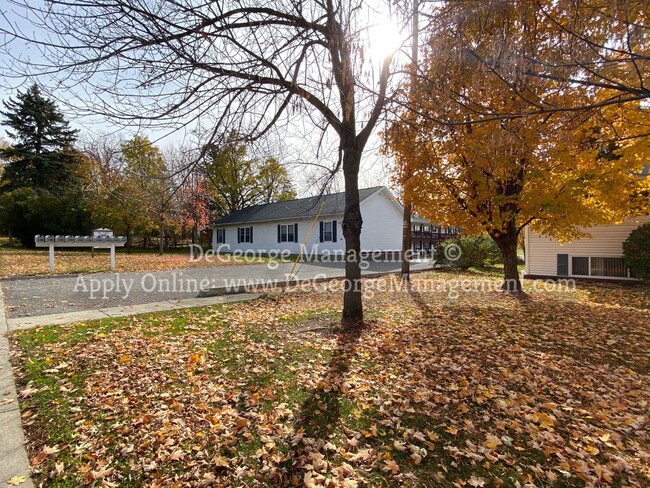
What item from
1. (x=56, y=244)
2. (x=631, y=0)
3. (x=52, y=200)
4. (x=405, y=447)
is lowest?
(x=405, y=447)

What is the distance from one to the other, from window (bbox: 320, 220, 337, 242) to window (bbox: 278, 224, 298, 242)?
2759 mm

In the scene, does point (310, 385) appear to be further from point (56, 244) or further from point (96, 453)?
point (56, 244)

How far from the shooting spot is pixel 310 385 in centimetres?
355

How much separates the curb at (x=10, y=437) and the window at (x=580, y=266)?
589 inches

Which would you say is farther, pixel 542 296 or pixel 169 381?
Answer: pixel 542 296

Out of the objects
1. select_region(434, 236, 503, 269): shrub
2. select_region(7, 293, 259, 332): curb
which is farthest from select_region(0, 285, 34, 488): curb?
select_region(434, 236, 503, 269): shrub

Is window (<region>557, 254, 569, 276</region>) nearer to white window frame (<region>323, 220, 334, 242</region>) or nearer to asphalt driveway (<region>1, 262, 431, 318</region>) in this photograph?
asphalt driveway (<region>1, 262, 431, 318</region>)

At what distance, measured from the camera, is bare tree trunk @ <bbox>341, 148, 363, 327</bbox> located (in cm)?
558

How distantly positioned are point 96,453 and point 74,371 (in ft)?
5.58

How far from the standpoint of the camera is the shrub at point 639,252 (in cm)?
977

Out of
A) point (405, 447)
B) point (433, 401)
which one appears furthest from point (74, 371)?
point (433, 401)

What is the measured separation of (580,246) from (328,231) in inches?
549

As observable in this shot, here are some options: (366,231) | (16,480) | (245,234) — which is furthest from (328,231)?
(16,480)

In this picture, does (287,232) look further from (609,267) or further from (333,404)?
(333,404)
